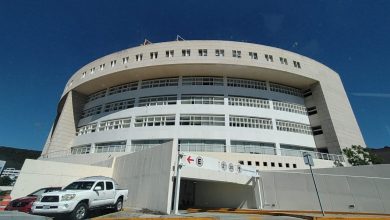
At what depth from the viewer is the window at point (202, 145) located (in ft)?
81.0

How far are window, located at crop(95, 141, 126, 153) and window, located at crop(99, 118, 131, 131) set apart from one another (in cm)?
209

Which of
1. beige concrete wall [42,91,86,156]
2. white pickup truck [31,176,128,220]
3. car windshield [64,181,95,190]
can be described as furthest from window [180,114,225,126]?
car windshield [64,181,95,190]

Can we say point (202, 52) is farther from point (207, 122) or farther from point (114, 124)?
point (114, 124)

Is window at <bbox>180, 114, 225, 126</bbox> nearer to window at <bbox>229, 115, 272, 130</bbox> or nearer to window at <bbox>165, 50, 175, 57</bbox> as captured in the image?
window at <bbox>229, 115, 272, 130</bbox>

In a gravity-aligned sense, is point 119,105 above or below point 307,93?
below

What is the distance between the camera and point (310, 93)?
32.9 metres

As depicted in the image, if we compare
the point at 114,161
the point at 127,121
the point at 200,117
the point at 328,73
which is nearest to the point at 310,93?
the point at 328,73

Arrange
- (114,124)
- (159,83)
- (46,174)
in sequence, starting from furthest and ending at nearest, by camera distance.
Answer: (159,83) → (114,124) → (46,174)

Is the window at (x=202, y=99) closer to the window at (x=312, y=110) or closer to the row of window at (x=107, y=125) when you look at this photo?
the row of window at (x=107, y=125)

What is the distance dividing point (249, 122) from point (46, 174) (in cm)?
1994

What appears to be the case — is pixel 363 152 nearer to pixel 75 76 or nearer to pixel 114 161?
pixel 114 161

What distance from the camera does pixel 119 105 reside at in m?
31.1

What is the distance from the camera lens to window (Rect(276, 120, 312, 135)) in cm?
2802

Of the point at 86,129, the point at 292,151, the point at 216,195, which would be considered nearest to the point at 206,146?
the point at 216,195
